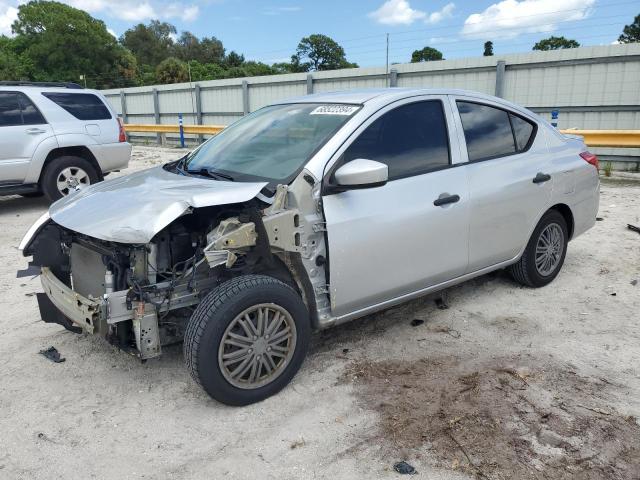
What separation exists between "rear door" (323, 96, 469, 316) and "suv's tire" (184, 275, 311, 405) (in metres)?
0.34

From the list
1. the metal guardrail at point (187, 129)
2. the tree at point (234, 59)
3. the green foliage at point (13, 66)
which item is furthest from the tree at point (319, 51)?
the metal guardrail at point (187, 129)

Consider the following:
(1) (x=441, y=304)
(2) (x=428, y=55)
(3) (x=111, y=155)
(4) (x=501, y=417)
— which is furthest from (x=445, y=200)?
(2) (x=428, y=55)

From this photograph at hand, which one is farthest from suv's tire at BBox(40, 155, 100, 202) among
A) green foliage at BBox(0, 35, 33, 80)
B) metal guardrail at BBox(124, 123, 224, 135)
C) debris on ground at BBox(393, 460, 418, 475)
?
green foliage at BBox(0, 35, 33, 80)

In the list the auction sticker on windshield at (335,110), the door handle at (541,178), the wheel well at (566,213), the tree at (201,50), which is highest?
the tree at (201,50)

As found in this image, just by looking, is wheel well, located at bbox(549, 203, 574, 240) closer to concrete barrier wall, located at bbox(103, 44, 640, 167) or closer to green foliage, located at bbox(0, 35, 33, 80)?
concrete barrier wall, located at bbox(103, 44, 640, 167)

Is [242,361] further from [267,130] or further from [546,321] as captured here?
[546,321]

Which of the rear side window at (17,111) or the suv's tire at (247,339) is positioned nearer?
the suv's tire at (247,339)

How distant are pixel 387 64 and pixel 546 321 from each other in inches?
467

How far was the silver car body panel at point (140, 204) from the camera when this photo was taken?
2797mm

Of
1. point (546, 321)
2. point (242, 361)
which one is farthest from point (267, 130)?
point (546, 321)

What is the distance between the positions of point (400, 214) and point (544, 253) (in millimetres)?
2006

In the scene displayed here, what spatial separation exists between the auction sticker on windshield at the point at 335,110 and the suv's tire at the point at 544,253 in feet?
6.75

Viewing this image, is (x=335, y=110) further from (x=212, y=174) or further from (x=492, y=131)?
(x=492, y=131)

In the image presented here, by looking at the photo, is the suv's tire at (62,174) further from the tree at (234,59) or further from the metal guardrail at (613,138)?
the tree at (234,59)
